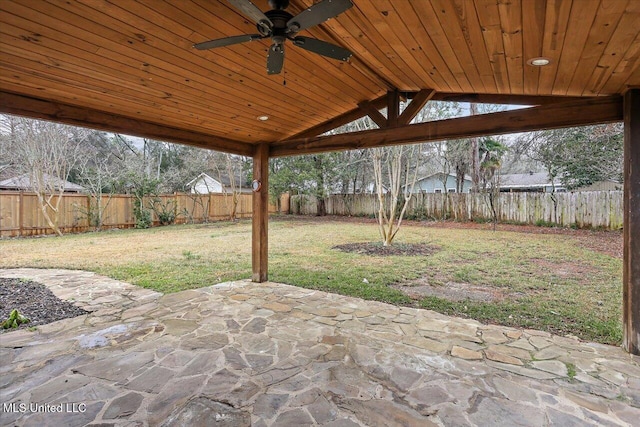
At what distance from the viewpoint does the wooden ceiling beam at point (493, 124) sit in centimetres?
267

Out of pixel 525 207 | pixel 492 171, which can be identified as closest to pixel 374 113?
pixel 525 207

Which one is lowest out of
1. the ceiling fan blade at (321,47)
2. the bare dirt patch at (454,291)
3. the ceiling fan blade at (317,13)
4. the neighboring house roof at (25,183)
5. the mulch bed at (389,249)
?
the bare dirt patch at (454,291)

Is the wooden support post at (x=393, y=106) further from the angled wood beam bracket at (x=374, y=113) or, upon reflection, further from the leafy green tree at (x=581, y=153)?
the leafy green tree at (x=581, y=153)

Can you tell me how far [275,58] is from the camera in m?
2.00

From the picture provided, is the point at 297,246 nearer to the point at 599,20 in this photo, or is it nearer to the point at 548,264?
the point at 548,264

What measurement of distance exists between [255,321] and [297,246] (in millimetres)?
4639

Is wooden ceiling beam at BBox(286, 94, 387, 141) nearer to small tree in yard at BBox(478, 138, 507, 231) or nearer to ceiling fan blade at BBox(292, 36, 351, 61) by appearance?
ceiling fan blade at BBox(292, 36, 351, 61)

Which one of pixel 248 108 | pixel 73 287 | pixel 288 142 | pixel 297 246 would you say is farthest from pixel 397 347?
pixel 297 246

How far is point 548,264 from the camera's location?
18.4ft

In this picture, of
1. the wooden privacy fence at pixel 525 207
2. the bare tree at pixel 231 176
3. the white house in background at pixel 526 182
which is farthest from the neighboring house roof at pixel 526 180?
the bare tree at pixel 231 176

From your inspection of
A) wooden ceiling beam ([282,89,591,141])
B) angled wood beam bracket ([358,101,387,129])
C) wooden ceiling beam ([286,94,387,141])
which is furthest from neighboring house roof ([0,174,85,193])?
angled wood beam bracket ([358,101,387,129])

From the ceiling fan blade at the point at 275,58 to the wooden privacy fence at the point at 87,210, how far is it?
1041cm

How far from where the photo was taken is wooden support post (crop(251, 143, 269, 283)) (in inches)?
189

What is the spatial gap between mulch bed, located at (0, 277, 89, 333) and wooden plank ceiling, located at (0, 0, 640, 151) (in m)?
2.06
